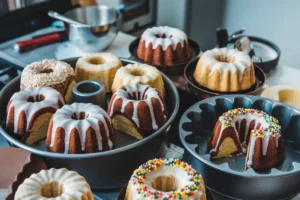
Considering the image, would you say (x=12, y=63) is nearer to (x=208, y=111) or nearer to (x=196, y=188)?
(x=208, y=111)

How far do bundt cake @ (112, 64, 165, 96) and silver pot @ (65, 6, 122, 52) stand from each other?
284 mm

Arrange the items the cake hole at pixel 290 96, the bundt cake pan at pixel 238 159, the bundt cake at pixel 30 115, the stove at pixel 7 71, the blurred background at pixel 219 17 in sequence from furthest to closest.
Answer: the blurred background at pixel 219 17, the stove at pixel 7 71, the cake hole at pixel 290 96, the bundt cake at pixel 30 115, the bundt cake pan at pixel 238 159

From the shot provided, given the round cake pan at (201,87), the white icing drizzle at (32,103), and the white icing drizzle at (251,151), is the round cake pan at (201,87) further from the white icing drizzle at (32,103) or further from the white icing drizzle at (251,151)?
the white icing drizzle at (32,103)

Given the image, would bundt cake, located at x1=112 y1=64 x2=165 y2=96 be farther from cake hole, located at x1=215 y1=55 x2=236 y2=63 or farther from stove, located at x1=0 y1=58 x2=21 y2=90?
stove, located at x1=0 y1=58 x2=21 y2=90

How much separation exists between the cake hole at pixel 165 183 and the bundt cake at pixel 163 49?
51 cm

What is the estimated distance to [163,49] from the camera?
→ 116 centimetres

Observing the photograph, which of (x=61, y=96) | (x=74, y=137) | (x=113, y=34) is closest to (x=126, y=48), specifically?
(x=113, y=34)

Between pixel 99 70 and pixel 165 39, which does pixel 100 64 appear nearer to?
pixel 99 70

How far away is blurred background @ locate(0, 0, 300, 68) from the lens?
2.02 metres

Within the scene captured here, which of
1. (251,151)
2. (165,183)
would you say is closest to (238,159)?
(251,151)

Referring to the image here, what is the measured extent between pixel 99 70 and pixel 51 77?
133 mm

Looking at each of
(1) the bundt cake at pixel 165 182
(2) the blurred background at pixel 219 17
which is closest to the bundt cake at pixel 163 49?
(1) the bundt cake at pixel 165 182

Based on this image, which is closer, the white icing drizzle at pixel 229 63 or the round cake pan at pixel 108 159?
the round cake pan at pixel 108 159

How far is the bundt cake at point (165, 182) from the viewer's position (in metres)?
0.66
